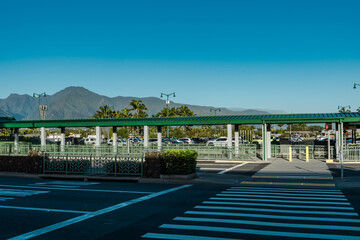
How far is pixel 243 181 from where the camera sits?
1944cm

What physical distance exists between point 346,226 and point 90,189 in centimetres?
1099

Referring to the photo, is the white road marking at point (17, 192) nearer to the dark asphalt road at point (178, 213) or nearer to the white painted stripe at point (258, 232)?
the dark asphalt road at point (178, 213)

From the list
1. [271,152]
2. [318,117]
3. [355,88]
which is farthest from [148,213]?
[355,88]

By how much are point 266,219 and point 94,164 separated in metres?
13.1

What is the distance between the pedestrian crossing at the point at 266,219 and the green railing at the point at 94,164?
22.5ft

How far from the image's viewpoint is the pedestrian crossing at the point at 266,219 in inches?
337

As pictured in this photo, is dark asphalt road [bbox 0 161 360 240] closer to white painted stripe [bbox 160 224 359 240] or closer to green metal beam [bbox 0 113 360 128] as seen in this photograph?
white painted stripe [bbox 160 224 359 240]

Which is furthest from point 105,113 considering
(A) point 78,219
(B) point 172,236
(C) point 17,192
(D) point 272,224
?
(B) point 172,236

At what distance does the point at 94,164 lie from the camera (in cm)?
2109

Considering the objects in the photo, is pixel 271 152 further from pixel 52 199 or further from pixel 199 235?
pixel 199 235

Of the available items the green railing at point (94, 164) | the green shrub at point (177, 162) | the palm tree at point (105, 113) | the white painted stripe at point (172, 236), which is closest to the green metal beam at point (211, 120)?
the green shrub at point (177, 162)

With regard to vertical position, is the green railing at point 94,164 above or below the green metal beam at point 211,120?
below

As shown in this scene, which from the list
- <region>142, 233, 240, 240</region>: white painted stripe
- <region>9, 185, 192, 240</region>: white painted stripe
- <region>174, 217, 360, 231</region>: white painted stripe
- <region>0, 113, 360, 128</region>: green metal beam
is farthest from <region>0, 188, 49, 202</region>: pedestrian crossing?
<region>0, 113, 360, 128</region>: green metal beam

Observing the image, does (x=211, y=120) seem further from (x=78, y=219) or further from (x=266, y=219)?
(x=78, y=219)
